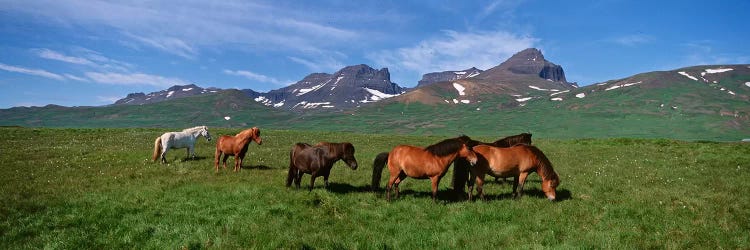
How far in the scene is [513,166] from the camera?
43.9ft

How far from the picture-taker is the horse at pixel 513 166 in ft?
43.6

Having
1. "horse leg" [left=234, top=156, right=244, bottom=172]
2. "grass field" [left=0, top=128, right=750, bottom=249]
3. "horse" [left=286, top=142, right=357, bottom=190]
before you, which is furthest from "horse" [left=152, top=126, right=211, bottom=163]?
"horse" [left=286, top=142, right=357, bottom=190]

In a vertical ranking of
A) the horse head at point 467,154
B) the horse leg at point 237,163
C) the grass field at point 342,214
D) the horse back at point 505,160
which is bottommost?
the grass field at point 342,214

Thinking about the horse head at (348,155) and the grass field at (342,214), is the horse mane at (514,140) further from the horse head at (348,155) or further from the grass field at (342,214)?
the horse head at (348,155)

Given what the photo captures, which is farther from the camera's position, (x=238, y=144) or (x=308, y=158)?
(x=238, y=144)

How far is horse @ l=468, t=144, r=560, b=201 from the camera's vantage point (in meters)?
13.3

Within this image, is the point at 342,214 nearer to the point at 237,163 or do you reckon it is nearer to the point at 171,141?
the point at 237,163

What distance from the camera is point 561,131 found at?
153 m

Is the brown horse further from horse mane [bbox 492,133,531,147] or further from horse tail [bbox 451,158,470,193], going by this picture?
horse mane [bbox 492,133,531,147]

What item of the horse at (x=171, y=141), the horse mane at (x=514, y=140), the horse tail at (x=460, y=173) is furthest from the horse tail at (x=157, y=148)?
the horse mane at (x=514, y=140)

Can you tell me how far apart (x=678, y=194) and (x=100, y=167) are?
23.9 meters

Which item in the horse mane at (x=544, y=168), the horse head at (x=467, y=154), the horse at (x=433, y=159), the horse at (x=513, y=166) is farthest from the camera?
the horse mane at (x=544, y=168)

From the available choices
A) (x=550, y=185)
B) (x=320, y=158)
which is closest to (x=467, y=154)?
(x=550, y=185)

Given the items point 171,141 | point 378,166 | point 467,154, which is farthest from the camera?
point 171,141
